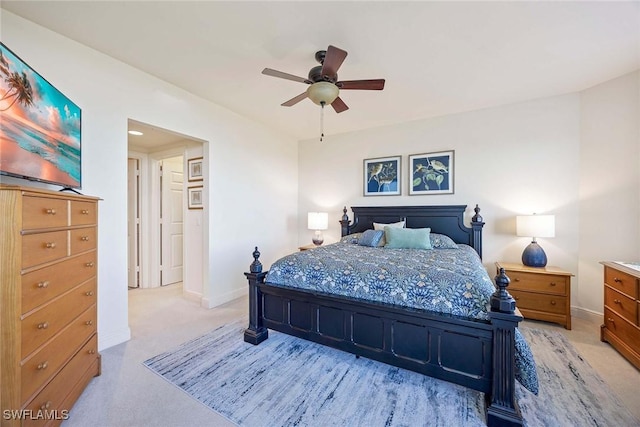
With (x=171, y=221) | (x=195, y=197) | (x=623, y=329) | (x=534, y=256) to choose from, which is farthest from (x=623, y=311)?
(x=171, y=221)

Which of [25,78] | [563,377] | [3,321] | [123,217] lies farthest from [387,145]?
[3,321]

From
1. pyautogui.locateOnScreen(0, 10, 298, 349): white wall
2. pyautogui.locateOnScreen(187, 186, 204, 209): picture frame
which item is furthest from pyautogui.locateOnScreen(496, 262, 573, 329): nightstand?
pyautogui.locateOnScreen(187, 186, 204, 209): picture frame

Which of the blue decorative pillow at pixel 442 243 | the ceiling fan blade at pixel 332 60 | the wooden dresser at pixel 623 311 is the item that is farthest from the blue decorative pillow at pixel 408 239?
the ceiling fan blade at pixel 332 60

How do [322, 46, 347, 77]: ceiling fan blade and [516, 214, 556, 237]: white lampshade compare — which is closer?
[322, 46, 347, 77]: ceiling fan blade

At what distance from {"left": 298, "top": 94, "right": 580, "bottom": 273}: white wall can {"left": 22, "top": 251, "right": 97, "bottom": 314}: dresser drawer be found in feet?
12.2

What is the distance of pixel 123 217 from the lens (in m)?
2.57

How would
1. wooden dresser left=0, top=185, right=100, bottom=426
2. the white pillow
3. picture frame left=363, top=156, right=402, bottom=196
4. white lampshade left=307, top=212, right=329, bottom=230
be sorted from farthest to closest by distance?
white lampshade left=307, top=212, right=329, bottom=230 → picture frame left=363, top=156, right=402, bottom=196 → the white pillow → wooden dresser left=0, top=185, right=100, bottom=426

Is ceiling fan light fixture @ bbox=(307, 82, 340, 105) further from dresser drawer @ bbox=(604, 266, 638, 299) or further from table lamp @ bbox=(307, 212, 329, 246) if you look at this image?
dresser drawer @ bbox=(604, 266, 638, 299)

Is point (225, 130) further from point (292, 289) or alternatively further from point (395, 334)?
point (395, 334)

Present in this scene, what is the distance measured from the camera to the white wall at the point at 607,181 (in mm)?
2686

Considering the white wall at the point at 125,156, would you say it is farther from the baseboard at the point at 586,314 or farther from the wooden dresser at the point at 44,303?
the baseboard at the point at 586,314

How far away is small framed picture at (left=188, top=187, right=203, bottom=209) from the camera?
3.79 m

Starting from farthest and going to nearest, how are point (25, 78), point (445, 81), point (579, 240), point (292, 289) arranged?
point (579, 240) → point (445, 81) → point (292, 289) → point (25, 78)

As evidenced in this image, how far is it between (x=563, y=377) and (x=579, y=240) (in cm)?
195
